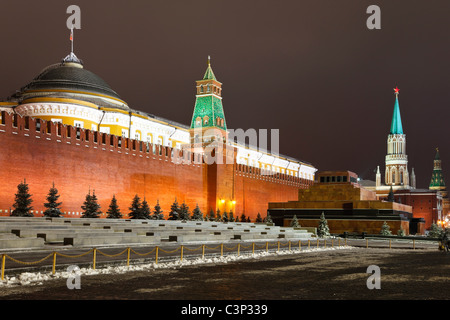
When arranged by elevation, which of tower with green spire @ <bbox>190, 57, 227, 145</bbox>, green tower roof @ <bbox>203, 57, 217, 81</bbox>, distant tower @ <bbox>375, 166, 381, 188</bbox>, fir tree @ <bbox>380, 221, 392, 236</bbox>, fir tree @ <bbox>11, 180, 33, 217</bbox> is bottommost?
fir tree @ <bbox>380, 221, 392, 236</bbox>

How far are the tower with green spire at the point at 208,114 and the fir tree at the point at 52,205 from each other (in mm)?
19023

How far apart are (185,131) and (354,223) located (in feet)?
61.9

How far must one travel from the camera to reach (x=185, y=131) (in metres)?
48.8

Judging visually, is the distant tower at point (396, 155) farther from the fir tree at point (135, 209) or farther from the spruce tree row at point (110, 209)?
the fir tree at point (135, 209)

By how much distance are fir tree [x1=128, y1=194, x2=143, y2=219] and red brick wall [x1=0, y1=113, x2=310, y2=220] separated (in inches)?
22.4

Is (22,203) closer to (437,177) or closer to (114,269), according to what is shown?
(114,269)

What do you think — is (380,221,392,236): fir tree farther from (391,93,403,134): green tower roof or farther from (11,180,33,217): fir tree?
(391,93,403,134): green tower roof

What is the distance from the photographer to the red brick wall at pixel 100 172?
23.0 m

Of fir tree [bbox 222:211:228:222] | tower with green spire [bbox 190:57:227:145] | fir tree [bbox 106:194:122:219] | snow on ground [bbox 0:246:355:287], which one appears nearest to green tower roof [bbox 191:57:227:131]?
tower with green spire [bbox 190:57:227:145]

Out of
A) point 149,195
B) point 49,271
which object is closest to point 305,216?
point 149,195

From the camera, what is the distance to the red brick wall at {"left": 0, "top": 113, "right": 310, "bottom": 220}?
2298 centimetres

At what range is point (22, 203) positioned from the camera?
21406 mm
